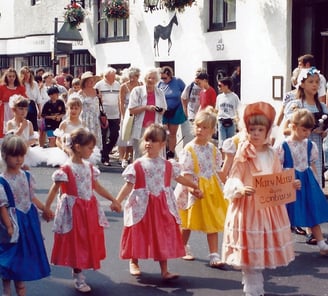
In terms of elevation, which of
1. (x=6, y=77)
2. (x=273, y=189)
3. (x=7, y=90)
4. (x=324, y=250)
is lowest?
(x=324, y=250)

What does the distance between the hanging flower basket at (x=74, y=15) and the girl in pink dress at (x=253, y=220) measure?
55.7 feet

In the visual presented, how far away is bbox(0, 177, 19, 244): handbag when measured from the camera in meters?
5.63

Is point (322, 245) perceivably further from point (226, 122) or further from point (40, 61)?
point (40, 61)

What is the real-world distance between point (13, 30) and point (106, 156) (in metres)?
18.6

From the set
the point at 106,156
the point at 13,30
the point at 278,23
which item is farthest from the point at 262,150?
the point at 13,30

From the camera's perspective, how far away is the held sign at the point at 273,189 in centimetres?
554

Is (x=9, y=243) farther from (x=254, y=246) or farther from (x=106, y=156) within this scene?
(x=106, y=156)

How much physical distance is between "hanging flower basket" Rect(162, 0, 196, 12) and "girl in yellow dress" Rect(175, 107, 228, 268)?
35.1 ft

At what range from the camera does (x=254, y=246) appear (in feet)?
18.2

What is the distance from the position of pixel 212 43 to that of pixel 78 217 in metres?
12.0

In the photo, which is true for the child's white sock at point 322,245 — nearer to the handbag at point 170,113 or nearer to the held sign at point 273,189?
the held sign at point 273,189

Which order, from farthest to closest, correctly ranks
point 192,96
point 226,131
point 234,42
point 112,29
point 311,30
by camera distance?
point 112,29, point 234,42, point 311,30, point 192,96, point 226,131

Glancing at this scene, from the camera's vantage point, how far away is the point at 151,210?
633 cm

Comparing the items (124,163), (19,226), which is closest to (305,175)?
(19,226)
